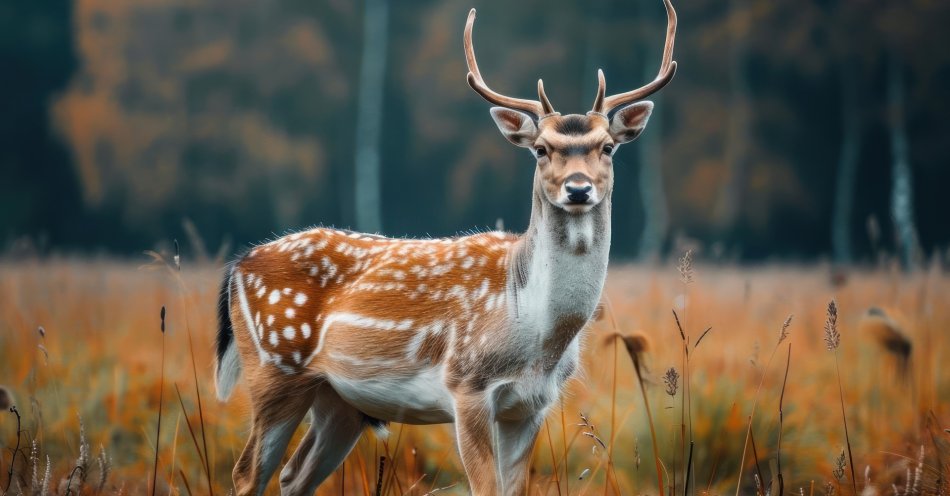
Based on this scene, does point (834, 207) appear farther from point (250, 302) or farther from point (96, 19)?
point (250, 302)

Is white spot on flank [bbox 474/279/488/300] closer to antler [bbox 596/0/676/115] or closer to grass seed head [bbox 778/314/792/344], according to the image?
antler [bbox 596/0/676/115]

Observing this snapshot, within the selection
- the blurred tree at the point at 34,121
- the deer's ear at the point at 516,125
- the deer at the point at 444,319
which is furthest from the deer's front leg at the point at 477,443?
the blurred tree at the point at 34,121

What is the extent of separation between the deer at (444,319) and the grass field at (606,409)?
0.68 ft

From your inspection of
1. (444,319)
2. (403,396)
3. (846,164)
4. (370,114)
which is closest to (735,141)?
(846,164)

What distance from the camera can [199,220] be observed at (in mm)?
21578

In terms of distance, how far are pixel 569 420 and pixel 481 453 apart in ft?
6.27

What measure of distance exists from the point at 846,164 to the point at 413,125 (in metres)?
8.40

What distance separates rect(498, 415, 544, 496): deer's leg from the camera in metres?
3.67

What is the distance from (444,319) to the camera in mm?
3762

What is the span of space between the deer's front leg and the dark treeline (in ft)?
54.6

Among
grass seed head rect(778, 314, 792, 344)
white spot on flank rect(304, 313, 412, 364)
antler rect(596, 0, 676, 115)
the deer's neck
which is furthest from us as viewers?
white spot on flank rect(304, 313, 412, 364)

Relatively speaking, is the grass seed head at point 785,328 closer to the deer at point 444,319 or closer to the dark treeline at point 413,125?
the deer at point 444,319

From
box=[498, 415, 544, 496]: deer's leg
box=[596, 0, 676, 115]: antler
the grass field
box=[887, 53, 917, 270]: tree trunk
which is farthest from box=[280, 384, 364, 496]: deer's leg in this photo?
box=[887, 53, 917, 270]: tree trunk

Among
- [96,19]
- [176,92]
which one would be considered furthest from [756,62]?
[96,19]
